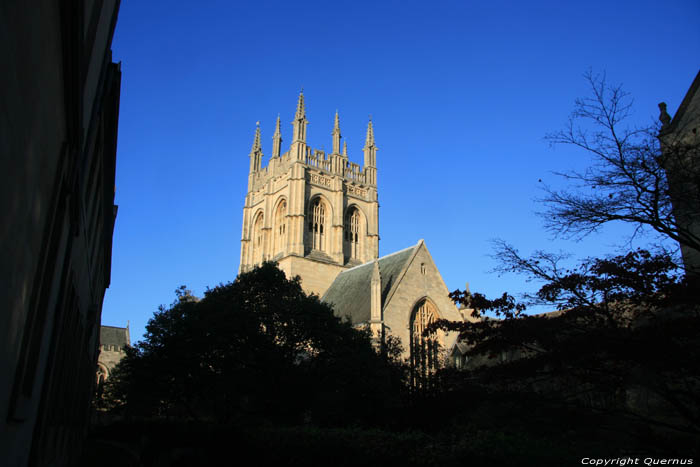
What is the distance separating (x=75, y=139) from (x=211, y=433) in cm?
1229

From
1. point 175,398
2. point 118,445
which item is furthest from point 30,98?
point 118,445

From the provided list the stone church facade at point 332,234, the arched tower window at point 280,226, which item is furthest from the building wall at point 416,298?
the arched tower window at point 280,226

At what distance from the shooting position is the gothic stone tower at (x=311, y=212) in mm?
43750

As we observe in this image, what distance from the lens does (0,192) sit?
3236mm

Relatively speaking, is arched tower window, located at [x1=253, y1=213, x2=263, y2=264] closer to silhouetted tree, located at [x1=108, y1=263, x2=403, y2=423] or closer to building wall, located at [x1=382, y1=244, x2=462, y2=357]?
building wall, located at [x1=382, y1=244, x2=462, y2=357]

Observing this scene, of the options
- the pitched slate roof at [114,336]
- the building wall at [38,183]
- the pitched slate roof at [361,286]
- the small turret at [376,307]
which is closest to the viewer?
the building wall at [38,183]

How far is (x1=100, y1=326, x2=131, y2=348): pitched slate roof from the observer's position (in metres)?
67.5

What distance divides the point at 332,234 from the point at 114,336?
39.0m

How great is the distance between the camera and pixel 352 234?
4838 cm

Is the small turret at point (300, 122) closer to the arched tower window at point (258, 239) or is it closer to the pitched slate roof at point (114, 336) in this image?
the arched tower window at point (258, 239)

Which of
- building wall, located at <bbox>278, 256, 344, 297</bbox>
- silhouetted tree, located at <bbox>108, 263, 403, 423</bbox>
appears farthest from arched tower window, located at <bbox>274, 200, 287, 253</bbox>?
silhouetted tree, located at <bbox>108, 263, 403, 423</bbox>

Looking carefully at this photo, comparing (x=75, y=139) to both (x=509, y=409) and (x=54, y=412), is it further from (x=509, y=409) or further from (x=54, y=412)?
(x=509, y=409)

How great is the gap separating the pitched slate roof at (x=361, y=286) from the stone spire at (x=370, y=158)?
1223cm

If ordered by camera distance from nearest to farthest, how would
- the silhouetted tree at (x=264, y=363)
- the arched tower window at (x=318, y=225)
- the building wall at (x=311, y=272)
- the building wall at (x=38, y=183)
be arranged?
the building wall at (x=38, y=183) → the silhouetted tree at (x=264, y=363) → the building wall at (x=311, y=272) → the arched tower window at (x=318, y=225)
